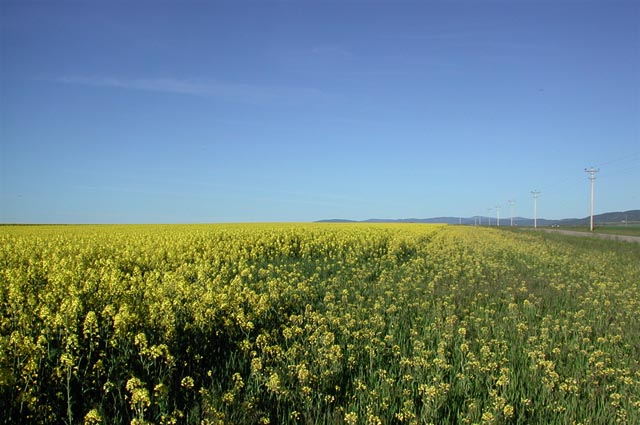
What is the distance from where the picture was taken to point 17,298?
23.0ft

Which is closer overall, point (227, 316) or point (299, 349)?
point (299, 349)

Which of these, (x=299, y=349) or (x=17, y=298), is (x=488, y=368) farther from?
(x=17, y=298)

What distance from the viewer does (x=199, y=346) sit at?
609 cm

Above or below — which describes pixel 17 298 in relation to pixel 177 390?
above

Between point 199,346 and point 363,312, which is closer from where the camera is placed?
point 199,346

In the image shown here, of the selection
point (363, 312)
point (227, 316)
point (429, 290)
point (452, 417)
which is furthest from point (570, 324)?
point (227, 316)

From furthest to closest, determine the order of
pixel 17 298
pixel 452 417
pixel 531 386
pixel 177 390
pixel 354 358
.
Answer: pixel 17 298, pixel 354 358, pixel 531 386, pixel 177 390, pixel 452 417

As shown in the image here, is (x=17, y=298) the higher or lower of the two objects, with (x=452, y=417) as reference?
higher

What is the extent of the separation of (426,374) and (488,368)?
2.42ft

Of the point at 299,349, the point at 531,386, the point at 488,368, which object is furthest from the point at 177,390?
the point at 531,386

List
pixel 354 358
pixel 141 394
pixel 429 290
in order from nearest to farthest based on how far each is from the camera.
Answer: pixel 141 394, pixel 354 358, pixel 429 290

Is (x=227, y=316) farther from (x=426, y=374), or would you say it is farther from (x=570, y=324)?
(x=570, y=324)

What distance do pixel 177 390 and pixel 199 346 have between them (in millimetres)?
1204

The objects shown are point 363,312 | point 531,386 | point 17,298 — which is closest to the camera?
point 531,386
